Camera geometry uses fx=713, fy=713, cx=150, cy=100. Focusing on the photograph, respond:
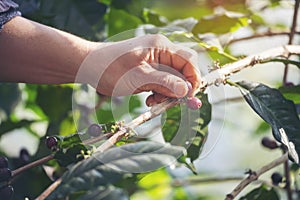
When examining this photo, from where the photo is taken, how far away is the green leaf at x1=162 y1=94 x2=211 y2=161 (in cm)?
129

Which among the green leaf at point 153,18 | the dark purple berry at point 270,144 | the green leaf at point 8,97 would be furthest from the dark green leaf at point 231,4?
the green leaf at point 8,97

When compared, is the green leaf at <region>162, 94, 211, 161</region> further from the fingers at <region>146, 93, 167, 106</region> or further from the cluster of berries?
the cluster of berries

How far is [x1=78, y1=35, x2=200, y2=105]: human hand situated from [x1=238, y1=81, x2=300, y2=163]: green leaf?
0.15m

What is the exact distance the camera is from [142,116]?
1026mm

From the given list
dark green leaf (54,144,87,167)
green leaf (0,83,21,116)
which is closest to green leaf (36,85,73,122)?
green leaf (0,83,21,116)

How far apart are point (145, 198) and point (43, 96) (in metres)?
0.50

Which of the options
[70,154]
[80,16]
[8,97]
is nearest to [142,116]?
[70,154]

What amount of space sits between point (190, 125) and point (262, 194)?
0.27 m

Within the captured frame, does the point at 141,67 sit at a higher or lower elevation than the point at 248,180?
higher

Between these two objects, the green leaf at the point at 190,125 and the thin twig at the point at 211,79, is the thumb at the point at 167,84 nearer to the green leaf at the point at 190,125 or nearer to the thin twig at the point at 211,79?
the thin twig at the point at 211,79

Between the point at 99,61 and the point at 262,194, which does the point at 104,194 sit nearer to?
the point at 99,61

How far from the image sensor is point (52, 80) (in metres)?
1.16

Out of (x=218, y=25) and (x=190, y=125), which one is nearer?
(x=190, y=125)

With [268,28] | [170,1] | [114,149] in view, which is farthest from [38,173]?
[268,28]
